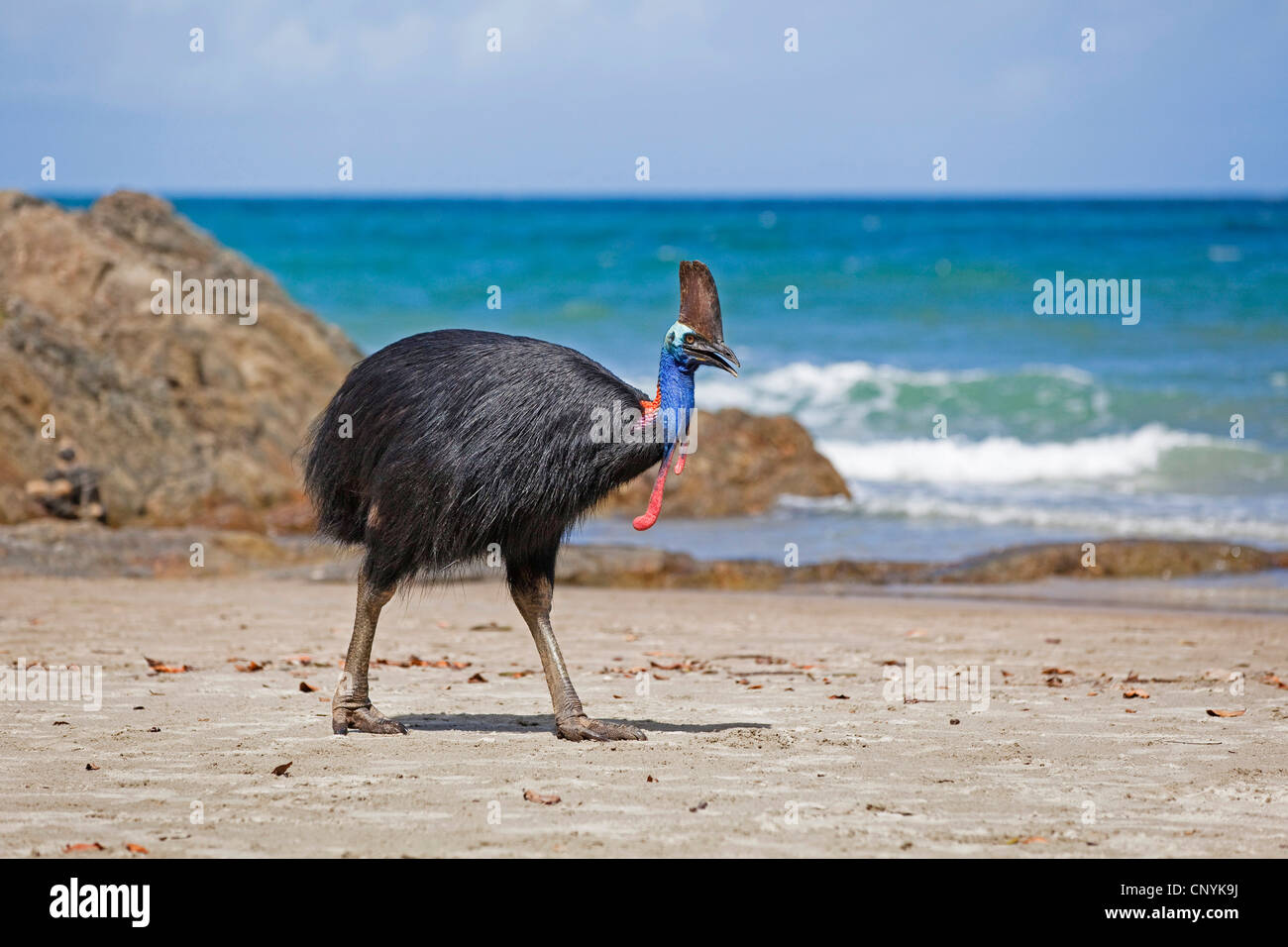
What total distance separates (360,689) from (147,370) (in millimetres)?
10310

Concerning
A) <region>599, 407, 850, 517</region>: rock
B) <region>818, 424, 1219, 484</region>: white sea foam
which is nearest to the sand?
<region>599, 407, 850, 517</region>: rock

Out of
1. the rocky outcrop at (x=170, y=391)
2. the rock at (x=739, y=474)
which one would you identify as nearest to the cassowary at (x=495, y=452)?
the rocky outcrop at (x=170, y=391)

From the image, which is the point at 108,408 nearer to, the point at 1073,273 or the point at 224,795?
the point at 224,795

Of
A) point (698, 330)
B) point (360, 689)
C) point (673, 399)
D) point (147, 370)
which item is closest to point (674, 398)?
point (673, 399)

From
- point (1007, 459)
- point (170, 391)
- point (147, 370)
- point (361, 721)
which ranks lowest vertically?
point (361, 721)

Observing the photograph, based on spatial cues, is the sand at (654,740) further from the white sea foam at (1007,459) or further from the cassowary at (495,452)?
the white sea foam at (1007,459)

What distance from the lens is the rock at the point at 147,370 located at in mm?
14883

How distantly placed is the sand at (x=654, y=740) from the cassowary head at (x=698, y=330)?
1736 mm

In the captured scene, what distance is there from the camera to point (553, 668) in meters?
7.32

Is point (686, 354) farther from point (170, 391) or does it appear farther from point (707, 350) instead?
point (170, 391)

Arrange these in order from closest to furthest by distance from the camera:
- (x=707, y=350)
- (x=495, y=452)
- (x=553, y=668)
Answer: (x=707, y=350), (x=495, y=452), (x=553, y=668)

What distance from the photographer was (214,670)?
29.3ft

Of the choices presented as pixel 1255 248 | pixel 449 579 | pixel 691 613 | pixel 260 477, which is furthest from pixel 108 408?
pixel 1255 248

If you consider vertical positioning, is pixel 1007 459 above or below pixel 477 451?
above
